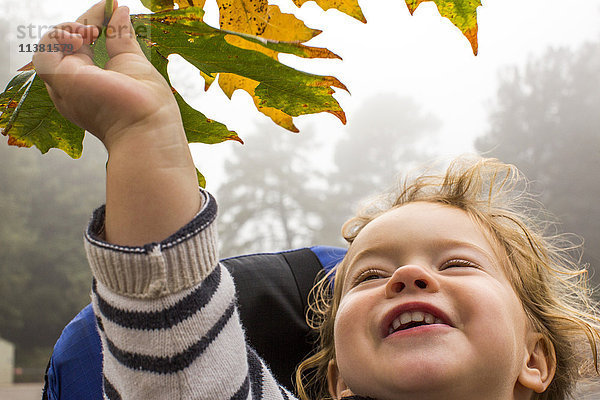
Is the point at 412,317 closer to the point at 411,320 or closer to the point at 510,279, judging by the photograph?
the point at 411,320

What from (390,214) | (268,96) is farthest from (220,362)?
(390,214)

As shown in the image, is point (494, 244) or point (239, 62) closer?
point (239, 62)

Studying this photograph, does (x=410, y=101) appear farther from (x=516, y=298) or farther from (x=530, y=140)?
(x=516, y=298)

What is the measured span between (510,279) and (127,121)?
0.81 metres

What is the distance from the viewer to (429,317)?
79 centimetres

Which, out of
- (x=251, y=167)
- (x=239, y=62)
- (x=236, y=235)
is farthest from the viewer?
(x=251, y=167)

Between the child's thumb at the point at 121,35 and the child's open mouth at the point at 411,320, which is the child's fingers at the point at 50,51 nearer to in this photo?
the child's thumb at the point at 121,35

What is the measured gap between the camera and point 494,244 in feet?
3.32

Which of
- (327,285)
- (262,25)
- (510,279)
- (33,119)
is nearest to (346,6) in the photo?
(262,25)

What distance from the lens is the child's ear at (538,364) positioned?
91 cm

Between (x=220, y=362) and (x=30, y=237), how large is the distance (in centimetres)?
1167

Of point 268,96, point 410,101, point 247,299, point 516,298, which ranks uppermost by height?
point 268,96

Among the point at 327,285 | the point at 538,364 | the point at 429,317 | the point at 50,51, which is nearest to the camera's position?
the point at 50,51

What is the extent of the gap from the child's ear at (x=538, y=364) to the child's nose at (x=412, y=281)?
28 cm
